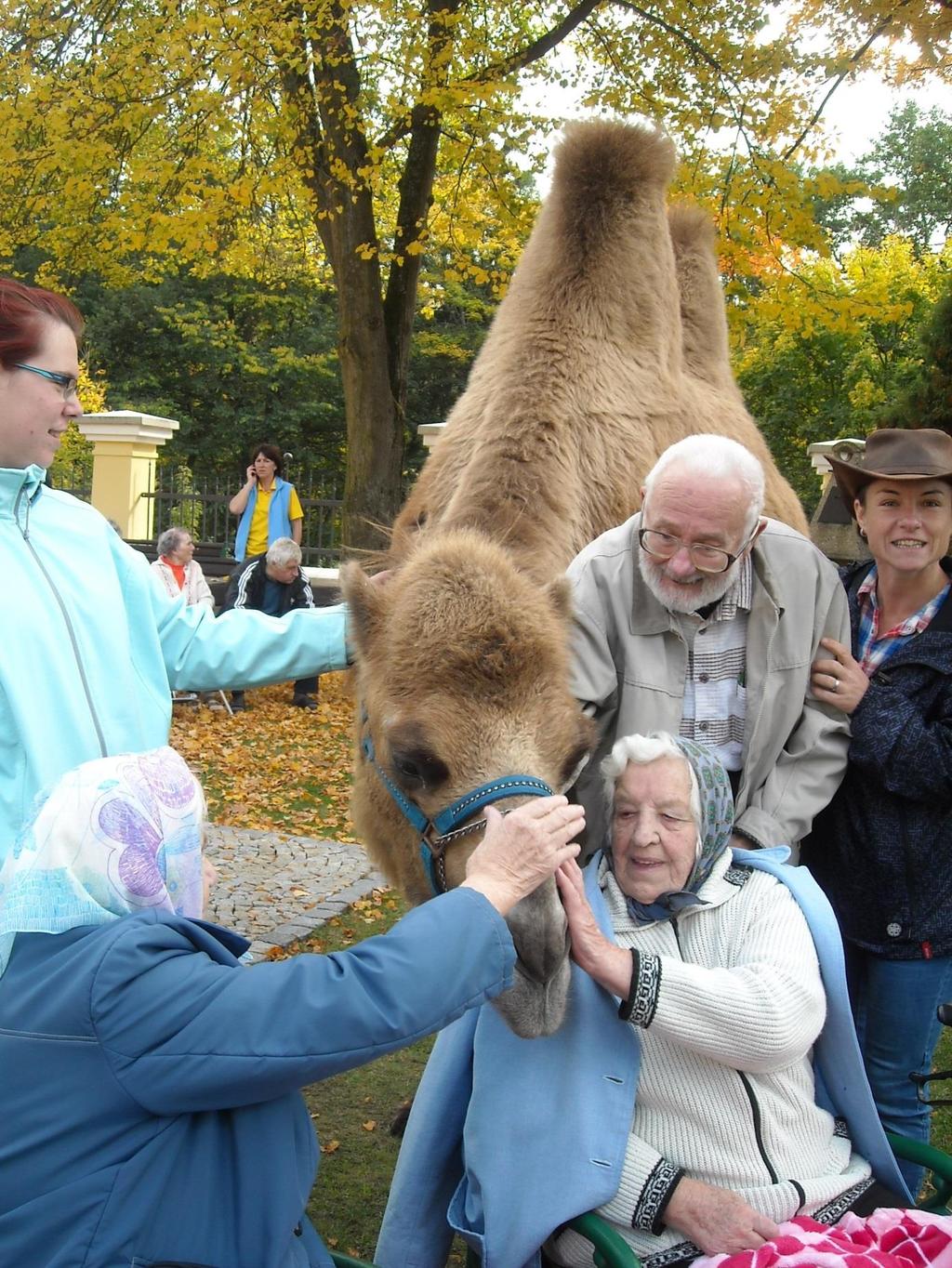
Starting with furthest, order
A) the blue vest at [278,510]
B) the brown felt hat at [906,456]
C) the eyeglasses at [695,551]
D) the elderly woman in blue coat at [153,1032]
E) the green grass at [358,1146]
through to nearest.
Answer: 1. the blue vest at [278,510]
2. the green grass at [358,1146]
3. the brown felt hat at [906,456]
4. the eyeglasses at [695,551]
5. the elderly woman in blue coat at [153,1032]

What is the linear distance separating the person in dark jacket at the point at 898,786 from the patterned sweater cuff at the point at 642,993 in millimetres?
1023

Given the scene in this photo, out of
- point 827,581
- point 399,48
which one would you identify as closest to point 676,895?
point 827,581

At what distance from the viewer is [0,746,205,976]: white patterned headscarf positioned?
1692 mm

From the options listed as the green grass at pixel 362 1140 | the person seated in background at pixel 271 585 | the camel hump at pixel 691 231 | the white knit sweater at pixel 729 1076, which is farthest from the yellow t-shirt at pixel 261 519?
the white knit sweater at pixel 729 1076

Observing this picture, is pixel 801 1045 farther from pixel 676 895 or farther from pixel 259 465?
pixel 259 465

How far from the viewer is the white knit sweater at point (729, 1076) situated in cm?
223

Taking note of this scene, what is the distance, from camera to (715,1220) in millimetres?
2189

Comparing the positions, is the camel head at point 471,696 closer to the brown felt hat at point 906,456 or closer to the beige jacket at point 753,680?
the beige jacket at point 753,680

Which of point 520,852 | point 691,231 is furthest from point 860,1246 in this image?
point 691,231

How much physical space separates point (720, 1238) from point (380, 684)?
1.40 metres

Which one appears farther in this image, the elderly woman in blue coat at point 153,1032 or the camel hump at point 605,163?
the camel hump at point 605,163

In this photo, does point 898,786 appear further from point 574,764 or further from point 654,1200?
point 654,1200

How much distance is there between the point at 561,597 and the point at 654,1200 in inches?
54.0

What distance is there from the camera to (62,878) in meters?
1.70
